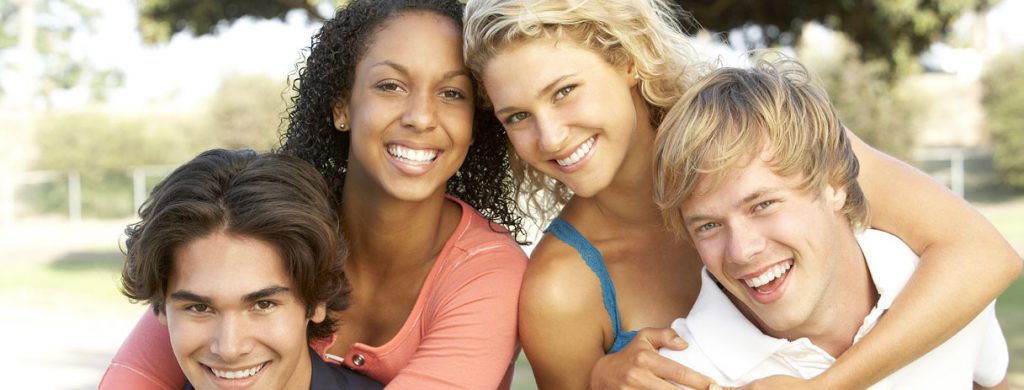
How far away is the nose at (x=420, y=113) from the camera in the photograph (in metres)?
3.38

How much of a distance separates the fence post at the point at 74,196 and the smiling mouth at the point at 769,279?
2737 centimetres

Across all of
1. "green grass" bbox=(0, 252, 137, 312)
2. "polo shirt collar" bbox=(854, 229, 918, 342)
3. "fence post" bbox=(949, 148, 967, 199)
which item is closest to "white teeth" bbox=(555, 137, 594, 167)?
"polo shirt collar" bbox=(854, 229, 918, 342)

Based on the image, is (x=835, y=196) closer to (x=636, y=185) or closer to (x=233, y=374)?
(x=636, y=185)

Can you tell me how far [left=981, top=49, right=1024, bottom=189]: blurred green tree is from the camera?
26875mm

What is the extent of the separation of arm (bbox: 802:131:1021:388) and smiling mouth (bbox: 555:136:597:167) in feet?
2.68

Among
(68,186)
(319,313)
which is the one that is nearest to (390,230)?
(319,313)

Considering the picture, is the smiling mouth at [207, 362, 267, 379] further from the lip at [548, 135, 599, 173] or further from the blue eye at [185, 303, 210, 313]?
the lip at [548, 135, 599, 173]

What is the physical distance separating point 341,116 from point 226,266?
33.8 inches

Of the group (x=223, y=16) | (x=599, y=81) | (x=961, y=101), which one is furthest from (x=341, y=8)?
(x=961, y=101)

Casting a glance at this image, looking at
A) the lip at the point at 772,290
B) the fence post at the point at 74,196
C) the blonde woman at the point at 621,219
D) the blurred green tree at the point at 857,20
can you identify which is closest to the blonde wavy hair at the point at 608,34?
the blonde woman at the point at 621,219

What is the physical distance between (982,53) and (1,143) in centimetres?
2906

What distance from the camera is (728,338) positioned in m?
3.07

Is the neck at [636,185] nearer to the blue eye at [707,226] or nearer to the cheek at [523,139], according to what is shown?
the cheek at [523,139]

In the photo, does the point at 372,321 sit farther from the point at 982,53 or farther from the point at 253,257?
the point at 982,53
